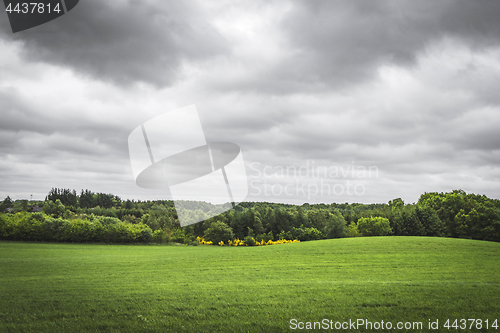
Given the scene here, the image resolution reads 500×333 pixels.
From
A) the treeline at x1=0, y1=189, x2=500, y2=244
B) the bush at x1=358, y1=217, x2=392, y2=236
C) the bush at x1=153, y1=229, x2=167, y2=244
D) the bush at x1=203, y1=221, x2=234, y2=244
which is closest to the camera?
the treeline at x1=0, y1=189, x2=500, y2=244

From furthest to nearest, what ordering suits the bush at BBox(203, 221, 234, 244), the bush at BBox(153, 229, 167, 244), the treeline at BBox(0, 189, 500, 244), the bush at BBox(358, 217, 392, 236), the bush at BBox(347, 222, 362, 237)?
1. the bush at BBox(347, 222, 362, 237)
2. the bush at BBox(203, 221, 234, 244)
3. the bush at BBox(153, 229, 167, 244)
4. the bush at BBox(358, 217, 392, 236)
5. the treeline at BBox(0, 189, 500, 244)

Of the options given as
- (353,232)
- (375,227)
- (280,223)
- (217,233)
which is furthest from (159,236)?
(375,227)

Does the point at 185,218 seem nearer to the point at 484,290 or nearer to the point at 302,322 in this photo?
the point at 302,322

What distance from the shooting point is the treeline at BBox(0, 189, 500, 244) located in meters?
71.2

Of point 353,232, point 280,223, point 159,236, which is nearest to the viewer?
point 159,236

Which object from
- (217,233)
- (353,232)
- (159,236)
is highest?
(353,232)

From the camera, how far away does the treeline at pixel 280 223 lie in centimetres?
7119

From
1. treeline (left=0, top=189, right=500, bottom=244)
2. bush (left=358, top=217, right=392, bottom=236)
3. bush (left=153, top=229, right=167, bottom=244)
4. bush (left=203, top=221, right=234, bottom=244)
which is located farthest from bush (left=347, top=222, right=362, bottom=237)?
bush (left=153, top=229, right=167, bottom=244)

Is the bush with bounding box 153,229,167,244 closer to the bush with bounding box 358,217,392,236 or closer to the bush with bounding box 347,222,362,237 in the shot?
the bush with bounding box 347,222,362,237

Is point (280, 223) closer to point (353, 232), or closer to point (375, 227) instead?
point (353, 232)

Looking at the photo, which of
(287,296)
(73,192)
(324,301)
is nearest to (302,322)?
(324,301)

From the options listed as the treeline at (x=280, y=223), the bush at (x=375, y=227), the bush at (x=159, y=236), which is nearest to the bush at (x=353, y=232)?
the treeline at (x=280, y=223)

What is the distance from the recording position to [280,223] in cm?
9219

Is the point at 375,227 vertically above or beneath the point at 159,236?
above
